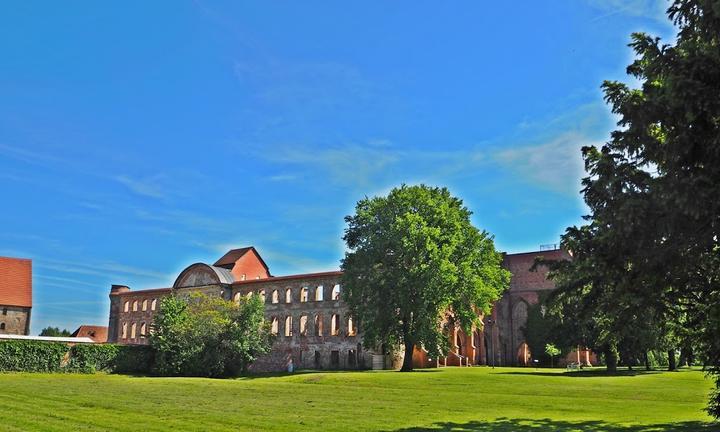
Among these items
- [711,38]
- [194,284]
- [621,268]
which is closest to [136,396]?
[621,268]

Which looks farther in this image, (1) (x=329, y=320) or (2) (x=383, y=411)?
(1) (x=329, y=320)

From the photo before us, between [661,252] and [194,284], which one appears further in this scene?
[194,284]

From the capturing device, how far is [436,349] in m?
39.5

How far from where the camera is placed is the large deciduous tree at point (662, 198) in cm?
904

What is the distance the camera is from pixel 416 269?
39.0 meters

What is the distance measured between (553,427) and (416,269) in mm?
25322

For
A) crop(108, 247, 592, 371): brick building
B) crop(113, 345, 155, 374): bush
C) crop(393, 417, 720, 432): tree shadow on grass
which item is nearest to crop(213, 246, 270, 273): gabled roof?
crop(108, 247, 592, 371): brick building

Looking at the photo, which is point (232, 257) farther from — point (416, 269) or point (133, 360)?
point (416, 269)

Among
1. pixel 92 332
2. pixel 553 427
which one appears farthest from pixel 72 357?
pixel 92 332

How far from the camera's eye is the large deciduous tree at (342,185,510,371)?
39312 millimetres

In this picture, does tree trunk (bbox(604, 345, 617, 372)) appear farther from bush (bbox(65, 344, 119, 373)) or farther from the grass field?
bush (bbox(65, 344, 119, 373))

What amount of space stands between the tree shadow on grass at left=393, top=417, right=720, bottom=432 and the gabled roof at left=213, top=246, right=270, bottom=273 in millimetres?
60400

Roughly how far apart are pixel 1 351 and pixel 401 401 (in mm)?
30052

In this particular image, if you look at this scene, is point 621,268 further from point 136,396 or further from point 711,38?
point 136,396
